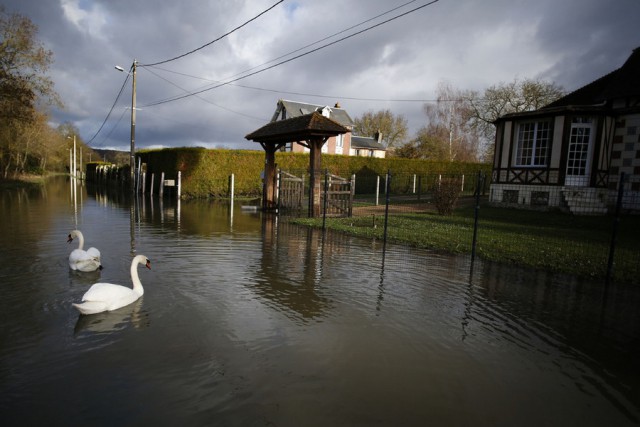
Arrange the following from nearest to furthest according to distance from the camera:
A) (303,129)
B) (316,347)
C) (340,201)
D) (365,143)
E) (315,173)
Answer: (316,347) < (303,129) < (315,173) < (340,201) < (365,143)

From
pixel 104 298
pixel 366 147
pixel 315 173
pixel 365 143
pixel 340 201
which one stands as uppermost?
pixel 365 143

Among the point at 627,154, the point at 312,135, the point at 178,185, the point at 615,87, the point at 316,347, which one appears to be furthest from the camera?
the point at 178,185

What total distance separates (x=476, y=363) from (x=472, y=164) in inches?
1673

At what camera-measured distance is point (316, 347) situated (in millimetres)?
4602

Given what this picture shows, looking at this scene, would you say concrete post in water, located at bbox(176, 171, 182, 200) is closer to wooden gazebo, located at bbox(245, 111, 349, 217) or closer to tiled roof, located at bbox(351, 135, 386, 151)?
wooden gazebo, located at bbox(245, 111, 349, 217)

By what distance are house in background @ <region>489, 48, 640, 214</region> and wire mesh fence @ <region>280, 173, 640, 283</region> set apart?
429 mm

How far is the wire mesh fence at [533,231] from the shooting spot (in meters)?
8.94

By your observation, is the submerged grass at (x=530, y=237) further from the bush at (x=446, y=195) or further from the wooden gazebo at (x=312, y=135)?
the wooden gazebo at (x=312, y=135)

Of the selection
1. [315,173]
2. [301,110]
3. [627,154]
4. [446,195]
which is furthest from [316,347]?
[301,110]

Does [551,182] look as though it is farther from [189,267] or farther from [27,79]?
[27,79]

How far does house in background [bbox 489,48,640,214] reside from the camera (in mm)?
19625

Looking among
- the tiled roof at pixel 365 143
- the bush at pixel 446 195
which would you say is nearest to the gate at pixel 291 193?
the bush at pixel 446 195

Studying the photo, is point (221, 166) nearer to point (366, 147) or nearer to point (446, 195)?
point (446, 195)

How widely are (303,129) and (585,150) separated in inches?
614
